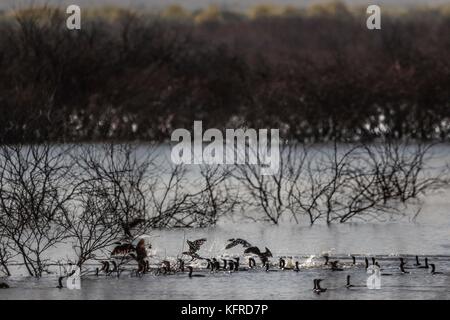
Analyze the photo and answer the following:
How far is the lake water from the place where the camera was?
1016cm

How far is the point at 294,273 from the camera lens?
11.1 metres

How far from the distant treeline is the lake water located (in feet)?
39.1

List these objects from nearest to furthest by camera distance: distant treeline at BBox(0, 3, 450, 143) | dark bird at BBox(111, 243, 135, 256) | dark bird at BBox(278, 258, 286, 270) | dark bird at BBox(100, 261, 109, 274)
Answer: dark bird at BBox(100, 261, 109, 274) → dark bird at BBox(278, 258, 286, 270) → dark bird at BBox(111, 243, 135, 256) → distant treeline at BBox(0, 3, 450, 143)

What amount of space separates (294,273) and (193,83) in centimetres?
2695

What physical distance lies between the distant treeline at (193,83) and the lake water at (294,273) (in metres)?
11.9

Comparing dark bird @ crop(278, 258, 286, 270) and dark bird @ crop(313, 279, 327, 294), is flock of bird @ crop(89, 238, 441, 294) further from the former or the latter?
dark bird @ crop(313, 279, 327, 294)

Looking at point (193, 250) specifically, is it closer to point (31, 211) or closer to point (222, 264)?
point (222, 264)

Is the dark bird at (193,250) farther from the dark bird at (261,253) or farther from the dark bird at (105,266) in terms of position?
the dark bird at (105,266)

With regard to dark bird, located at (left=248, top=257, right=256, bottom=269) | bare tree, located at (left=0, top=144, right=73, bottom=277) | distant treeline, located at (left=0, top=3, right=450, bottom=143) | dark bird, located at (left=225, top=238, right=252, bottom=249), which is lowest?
dark bird, located at (left=248, top=257, right=256, bottom=269)

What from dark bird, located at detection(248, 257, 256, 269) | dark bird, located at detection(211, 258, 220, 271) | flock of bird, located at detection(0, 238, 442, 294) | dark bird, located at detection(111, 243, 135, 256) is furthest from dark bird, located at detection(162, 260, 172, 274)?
dark bird, located at detection(248, 257, 256, 269)

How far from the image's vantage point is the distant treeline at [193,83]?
31.6 metres

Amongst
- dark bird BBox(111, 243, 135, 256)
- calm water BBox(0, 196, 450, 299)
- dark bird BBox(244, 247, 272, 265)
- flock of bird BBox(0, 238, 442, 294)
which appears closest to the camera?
calm water BBox(0, 196, 450, 299)

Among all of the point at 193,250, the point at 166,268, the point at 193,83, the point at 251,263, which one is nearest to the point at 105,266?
the point at 166,268
